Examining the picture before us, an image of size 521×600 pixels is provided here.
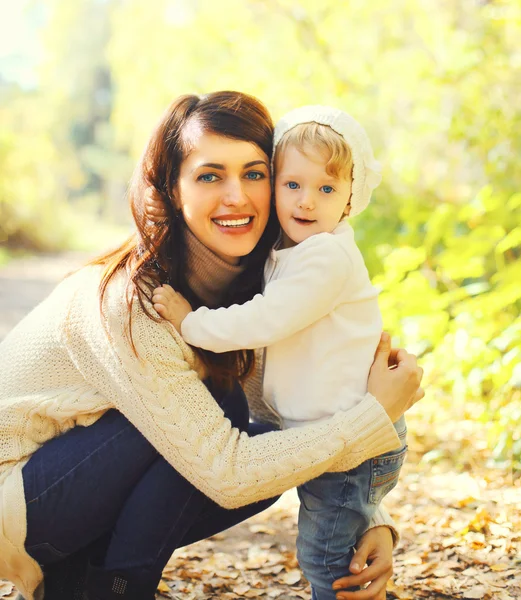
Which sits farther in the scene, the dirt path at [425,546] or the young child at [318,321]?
the dirt path at [425,546]

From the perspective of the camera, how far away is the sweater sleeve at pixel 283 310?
6.19ft

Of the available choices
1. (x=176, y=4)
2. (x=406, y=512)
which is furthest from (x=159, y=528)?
(x=176, y=4)

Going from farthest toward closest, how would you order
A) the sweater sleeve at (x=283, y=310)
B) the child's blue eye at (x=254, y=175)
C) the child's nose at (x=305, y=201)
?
1. the child's blue eye at (x=254, y=175)
2. the child's nose at (x=305, y=201)
3. the sweater sleeve at (x=283, y=310)

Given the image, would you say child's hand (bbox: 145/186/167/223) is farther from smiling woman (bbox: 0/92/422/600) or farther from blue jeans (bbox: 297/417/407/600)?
blue jeans (bbox: 297/417/407/600)

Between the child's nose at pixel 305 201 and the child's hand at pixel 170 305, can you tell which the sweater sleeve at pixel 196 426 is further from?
the child's nose at pixel 305 201

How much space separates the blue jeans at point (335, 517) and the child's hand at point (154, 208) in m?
0.89

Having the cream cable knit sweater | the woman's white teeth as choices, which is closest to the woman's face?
the woman's white teeth

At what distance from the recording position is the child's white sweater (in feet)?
6.23

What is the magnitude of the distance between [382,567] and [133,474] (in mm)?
762

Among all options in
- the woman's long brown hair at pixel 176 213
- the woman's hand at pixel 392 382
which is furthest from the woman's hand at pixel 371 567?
the woman's long brown hair at pixel 176 213

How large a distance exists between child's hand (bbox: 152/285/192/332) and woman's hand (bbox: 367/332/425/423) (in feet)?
1.85

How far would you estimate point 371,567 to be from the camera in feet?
6.55

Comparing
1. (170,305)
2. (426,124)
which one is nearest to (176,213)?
(170,305)

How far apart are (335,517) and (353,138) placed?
108cm
